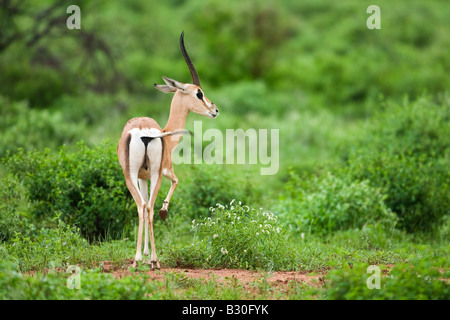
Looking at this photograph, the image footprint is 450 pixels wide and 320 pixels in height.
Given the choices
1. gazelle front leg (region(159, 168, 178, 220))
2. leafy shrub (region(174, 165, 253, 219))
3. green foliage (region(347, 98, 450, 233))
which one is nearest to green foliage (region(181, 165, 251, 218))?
leafy shrub (region(174, 165, 253, 219))

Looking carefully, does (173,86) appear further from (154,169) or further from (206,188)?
(206,188)

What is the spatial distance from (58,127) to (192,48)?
12080 millimetres

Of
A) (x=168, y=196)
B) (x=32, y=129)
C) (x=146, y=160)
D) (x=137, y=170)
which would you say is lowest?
(x=168, y=196)

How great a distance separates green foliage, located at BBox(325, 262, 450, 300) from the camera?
16.6ft

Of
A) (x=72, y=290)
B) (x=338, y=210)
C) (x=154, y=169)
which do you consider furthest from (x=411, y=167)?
(x=72, y=290)

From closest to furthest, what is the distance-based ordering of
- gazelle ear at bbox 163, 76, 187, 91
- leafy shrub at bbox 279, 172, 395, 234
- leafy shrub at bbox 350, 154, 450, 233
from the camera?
gazelle ear at bbox 163, 76, 187, 91 < leafy shrub at bbox 279, 172, 395, 234 < leafy shrub at bbox 350, 154, 450, 233

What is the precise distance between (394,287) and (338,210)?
13.8 ft

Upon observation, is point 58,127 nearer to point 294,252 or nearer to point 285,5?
point 294,252

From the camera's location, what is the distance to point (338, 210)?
933 cm

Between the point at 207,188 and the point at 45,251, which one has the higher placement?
the point at 207,188

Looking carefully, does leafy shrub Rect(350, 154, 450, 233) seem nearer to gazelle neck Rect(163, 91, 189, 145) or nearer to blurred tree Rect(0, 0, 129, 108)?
gazelle neck Rect(163, 91, 189, 145)

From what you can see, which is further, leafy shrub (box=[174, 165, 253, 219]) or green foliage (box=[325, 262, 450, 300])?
leafy shrub (box=[174, 165, 253, 219])

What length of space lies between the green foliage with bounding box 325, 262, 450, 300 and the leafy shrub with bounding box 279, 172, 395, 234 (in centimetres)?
372

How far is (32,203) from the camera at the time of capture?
27.6 feet
